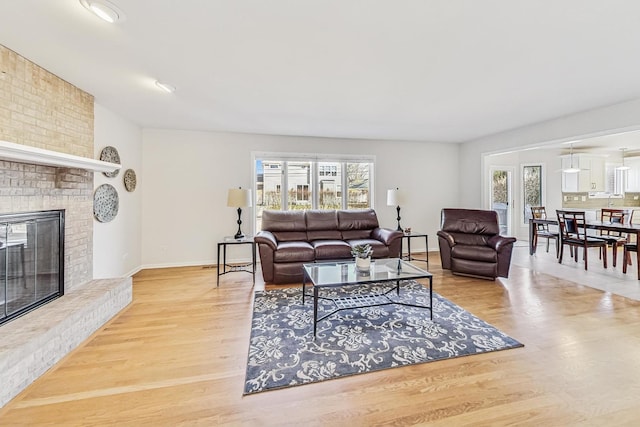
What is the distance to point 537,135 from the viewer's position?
14.6 feet

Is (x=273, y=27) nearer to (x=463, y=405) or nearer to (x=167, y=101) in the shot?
(x=167, y=101)

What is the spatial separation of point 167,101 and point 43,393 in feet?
9.82

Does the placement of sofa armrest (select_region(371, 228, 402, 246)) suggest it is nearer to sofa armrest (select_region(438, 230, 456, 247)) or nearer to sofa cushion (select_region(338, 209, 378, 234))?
sofa cushion (select_region(338, 209, 378, 234))

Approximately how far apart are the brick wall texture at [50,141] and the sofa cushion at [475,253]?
15.7 feet

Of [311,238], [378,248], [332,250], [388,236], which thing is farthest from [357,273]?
[311,238]

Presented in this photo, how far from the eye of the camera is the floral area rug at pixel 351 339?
1.95m

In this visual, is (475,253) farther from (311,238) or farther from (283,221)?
(283,221)

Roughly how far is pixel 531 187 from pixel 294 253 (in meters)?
6.66

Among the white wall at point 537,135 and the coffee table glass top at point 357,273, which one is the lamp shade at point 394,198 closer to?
the white wall at point 537,135

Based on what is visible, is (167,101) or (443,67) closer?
(443,67)

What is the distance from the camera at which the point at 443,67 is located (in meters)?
2.51

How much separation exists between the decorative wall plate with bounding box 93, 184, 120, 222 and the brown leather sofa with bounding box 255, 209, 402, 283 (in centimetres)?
193

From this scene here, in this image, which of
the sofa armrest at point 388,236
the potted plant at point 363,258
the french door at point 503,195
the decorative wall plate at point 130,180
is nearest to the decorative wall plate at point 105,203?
the decorative wall plate at point 130,180

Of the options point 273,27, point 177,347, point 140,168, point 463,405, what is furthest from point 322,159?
point 463,405
